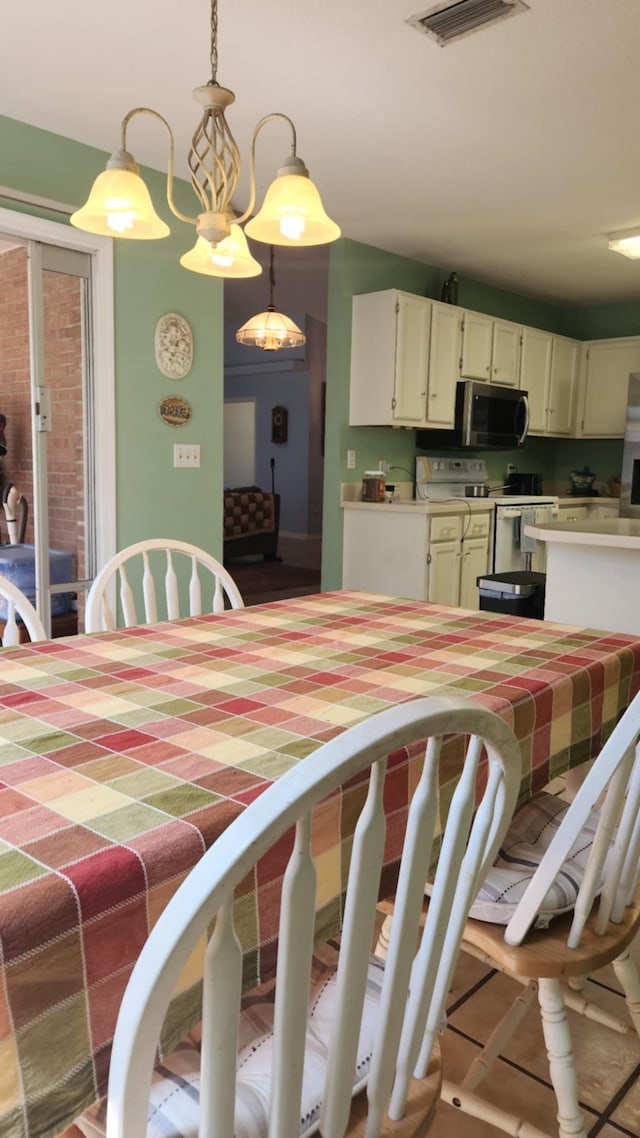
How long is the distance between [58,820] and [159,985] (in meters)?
0.31

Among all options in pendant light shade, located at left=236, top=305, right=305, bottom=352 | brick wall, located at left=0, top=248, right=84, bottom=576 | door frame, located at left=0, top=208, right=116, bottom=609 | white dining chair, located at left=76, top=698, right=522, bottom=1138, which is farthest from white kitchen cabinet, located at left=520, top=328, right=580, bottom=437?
white dining chair, located at left=76, top=698, right=522, bottom=1138

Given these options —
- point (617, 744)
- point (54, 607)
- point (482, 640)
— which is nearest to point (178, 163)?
point (54, 607)

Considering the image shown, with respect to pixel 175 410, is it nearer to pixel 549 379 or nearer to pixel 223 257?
pixel 223 257

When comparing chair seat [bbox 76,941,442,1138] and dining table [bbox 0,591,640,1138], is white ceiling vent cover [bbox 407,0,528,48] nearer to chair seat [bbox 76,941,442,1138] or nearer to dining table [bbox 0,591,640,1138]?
dining table [bbox 0,591,640,1138]

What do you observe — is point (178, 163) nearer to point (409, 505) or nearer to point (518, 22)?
point (518, 22)

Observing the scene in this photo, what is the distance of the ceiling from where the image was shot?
2.20 meters

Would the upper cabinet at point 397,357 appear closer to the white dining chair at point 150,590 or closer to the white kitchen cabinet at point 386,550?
the white kitchen cabinet at point 386,550

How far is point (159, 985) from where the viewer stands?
0.52 m

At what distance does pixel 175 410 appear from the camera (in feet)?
11.5

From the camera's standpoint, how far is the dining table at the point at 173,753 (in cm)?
65

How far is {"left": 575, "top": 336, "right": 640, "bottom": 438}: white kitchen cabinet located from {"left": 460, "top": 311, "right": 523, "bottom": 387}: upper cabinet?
0.96m

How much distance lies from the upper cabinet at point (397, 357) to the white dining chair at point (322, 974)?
3.70 meters

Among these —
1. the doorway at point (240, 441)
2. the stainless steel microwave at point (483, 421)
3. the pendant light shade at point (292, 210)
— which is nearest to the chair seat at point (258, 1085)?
the pendant light shade at point (292, 210)

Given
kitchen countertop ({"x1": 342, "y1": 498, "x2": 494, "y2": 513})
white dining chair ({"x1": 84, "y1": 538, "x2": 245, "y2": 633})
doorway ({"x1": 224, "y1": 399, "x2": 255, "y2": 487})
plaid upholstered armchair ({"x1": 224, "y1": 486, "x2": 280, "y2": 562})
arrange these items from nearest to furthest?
white dining chair ({"x1": 84, "y1": 538, "x2": 245, "y2": 633}), kitchen countertop ({"x1": 342, "y1": 498, "x2": 494, "y2": 513}), plaid upholstered armchair ({"x1": 224, "y1": 486, "x2": 280, "y2": 562}), doorway ({"x1": 224, "y1": 399, "x2": 255, "y2": 487})
